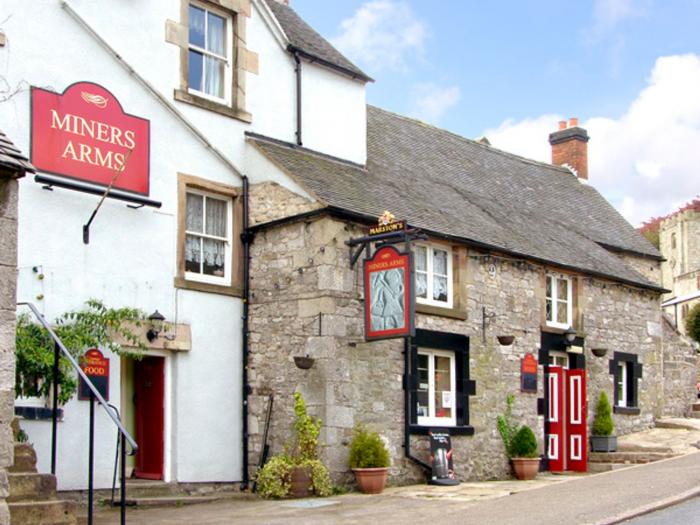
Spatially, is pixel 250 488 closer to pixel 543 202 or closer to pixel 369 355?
pixel 369 355

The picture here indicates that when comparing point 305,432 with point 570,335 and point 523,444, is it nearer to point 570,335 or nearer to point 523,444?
point 523,444

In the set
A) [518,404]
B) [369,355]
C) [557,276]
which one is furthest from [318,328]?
[557,276]

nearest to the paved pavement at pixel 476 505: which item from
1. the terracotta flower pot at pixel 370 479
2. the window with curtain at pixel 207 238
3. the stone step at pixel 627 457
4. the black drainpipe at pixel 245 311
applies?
the terracotta flower pot at pixel 370 479

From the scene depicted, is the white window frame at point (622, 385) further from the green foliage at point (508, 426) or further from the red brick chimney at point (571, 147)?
the red brick chimney at point (571, 147)

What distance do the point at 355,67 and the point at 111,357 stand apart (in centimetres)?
698

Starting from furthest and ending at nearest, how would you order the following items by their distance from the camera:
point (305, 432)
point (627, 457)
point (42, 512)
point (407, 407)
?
point (627, 457)
point (407, 407)
point (305, 432)
point (42, 512)

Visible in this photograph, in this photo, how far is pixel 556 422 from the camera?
1911 cm

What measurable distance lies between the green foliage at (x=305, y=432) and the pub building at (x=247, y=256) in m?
0.18

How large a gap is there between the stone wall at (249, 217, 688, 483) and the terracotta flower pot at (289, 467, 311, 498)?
0.48 meters

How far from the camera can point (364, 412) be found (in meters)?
15.1

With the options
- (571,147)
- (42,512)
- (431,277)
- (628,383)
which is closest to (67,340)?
(42,512)

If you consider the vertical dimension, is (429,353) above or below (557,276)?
below

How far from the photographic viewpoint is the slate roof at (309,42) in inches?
680

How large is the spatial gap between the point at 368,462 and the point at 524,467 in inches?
161
